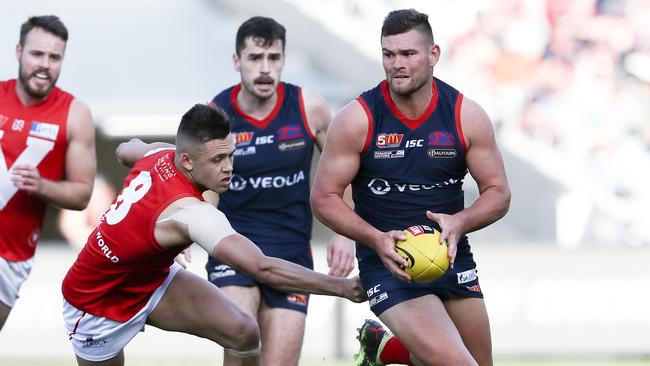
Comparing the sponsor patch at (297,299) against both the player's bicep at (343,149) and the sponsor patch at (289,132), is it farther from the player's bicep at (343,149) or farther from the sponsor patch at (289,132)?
the player's bicep at (343,149)

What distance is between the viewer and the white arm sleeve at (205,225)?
599 cm

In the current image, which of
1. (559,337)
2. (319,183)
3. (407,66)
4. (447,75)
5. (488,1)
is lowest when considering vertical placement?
(559,337)

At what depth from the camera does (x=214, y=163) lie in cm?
622

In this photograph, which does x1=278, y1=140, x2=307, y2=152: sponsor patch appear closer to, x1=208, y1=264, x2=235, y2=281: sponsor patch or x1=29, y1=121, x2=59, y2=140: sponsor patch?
x1=208, y1=264, x2=235, y2=281: sponsor patch

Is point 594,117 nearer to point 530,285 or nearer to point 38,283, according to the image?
point 530,285

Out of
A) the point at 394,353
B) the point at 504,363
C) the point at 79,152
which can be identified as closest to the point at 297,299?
the point at 394,353

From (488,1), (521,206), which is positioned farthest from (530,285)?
(488,1)

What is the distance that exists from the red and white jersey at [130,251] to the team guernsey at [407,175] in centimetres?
102

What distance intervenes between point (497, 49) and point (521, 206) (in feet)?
8.00

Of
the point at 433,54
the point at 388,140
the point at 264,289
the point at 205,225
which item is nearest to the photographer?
the point at 205,225

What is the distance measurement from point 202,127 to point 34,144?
87.4 inches

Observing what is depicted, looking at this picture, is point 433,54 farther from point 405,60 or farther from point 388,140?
point 388,140

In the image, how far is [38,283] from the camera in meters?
12.0

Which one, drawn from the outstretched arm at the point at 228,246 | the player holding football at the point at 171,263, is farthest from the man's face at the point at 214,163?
the outstretched arm at the point at 228,246
